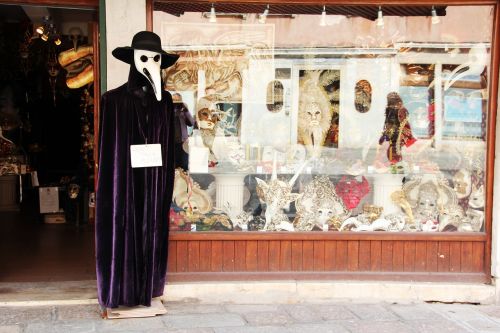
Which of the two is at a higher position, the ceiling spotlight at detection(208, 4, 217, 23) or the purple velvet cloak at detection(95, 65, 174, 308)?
the ceiling spotlight at detection(208, 4, 217, 23)

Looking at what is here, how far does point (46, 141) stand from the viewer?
38.6ft

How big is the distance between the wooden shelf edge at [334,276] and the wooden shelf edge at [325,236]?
0.32 m

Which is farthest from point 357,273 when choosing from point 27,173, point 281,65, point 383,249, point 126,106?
point 27,173

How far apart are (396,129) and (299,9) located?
1482 mm

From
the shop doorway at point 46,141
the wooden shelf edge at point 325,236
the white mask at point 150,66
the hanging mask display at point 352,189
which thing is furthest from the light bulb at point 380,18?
the shop doorway at point 46,141

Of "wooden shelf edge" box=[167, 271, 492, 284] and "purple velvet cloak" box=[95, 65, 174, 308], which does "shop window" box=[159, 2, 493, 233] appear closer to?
"wooden shelf edge" box=[167, 271, 492, 284]

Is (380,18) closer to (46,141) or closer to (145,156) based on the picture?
(145,156)

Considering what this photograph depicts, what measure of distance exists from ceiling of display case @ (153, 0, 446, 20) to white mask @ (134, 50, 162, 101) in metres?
0.75

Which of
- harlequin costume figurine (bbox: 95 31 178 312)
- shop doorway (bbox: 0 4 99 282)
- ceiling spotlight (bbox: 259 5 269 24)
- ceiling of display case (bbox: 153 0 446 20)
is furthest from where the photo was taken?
shop doorway (bbox: 0 4 99 282)

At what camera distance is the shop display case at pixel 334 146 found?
17.1 feet

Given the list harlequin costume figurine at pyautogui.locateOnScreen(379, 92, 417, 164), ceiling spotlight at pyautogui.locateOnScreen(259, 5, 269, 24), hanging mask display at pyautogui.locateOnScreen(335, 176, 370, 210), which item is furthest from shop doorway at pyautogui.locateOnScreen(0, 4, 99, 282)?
harlequin costume figurine at pyautogui.locateOnScreen(379, 92, 417, 164)

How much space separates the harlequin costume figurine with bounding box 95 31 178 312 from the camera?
448 cm

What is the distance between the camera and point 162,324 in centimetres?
443

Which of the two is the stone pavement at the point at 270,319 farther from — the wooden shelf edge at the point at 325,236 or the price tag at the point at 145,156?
the price tag at the point at 145,156
